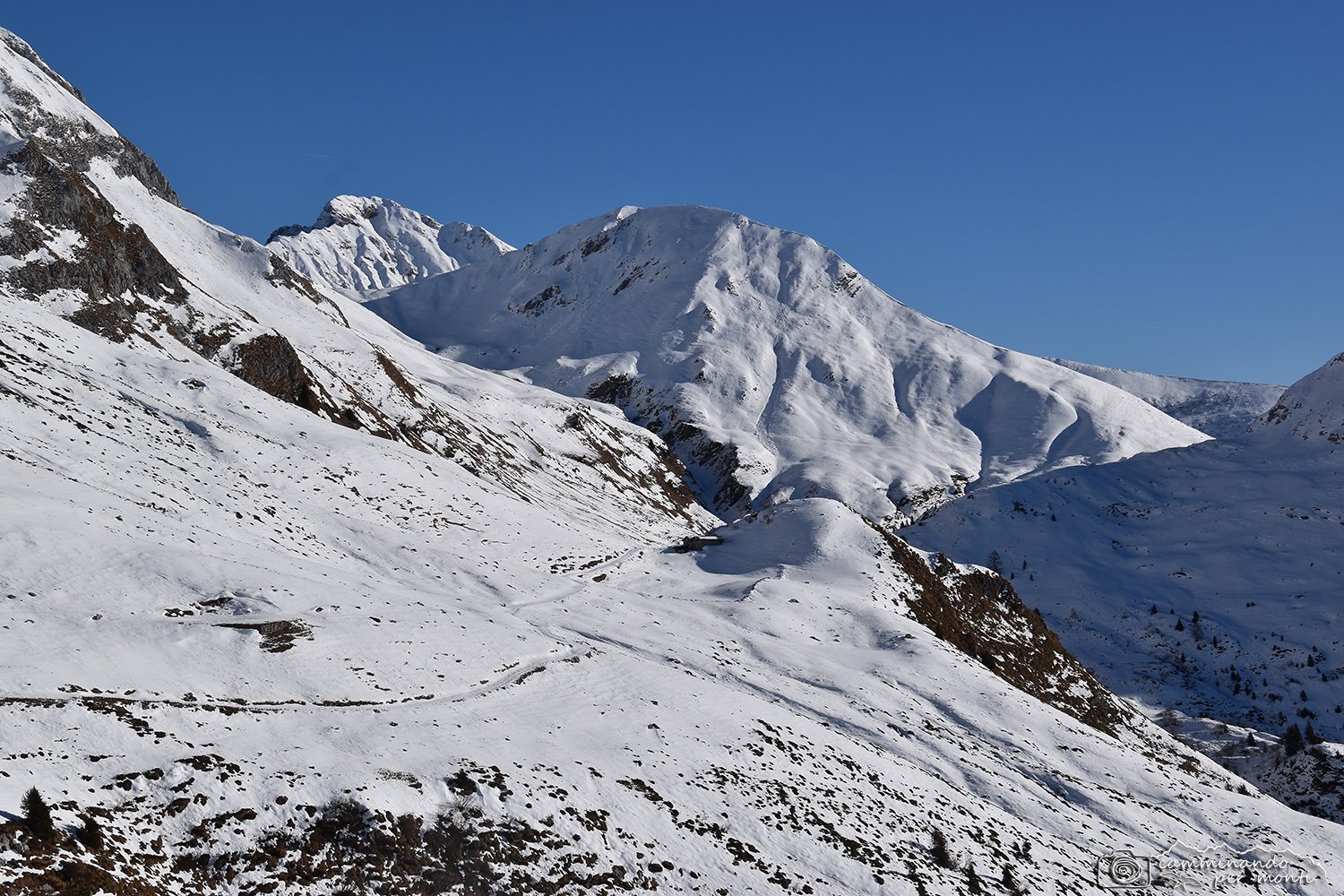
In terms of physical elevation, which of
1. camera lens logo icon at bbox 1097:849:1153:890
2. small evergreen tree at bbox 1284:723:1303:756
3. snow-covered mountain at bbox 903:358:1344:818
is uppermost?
snow-covered mountain at bbox 903:358:1344:818

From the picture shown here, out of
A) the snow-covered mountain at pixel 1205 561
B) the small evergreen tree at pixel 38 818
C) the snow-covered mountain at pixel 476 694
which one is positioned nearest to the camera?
the small evergreen tree at pixel 38 818

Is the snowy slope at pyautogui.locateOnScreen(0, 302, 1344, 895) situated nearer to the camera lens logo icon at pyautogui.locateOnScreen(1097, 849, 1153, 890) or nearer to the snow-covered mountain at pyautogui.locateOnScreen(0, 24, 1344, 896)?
the snow-covered mountain at pyautogui.locateOnScreen(0, 24, 1344, 896)

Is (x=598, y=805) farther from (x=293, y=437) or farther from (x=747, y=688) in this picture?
(x=293, y=437)

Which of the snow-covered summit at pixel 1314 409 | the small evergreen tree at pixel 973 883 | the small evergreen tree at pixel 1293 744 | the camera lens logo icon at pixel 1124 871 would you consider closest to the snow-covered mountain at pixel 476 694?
the small evergreen tree at pixel 973 883

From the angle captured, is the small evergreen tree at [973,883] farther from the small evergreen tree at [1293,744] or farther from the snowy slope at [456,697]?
the small evergreen tree at [1293,744]

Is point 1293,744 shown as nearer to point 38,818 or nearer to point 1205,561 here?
point 1205,561

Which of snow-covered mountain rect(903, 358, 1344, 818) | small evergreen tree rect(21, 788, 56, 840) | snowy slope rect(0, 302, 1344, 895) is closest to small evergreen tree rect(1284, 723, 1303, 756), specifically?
snow-covered mountain rect(903, 358, 1344, 818)
